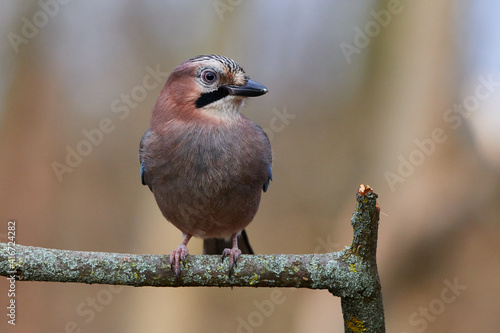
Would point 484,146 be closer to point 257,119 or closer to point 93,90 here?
point 257,119

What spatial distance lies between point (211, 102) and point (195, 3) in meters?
3.27

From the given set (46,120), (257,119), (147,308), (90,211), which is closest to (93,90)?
(46,120)

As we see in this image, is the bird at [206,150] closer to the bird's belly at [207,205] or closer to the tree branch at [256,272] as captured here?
the bird's belly at [207,205]

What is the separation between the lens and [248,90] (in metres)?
4.51

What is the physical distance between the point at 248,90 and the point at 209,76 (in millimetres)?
346

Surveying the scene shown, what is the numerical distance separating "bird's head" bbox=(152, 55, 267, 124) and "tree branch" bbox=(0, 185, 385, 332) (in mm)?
1395

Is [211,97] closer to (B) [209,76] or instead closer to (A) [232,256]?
(B) [209,76]

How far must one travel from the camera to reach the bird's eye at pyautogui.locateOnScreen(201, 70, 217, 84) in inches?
180

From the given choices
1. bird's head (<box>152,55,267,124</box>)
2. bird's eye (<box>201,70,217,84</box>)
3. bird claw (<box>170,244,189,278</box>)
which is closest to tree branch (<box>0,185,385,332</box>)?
bird claw (<box>170,244,189,278</box>)

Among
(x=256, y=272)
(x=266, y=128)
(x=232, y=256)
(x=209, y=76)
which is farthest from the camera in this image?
(x=266, y=128)

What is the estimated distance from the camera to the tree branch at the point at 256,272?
3.52 m

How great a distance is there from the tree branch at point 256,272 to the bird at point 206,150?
0.85m

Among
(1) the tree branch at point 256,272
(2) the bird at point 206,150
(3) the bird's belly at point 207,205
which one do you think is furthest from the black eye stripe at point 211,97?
(1) the tree branch at point 256,272

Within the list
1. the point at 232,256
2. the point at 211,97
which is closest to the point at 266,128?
the point at 211,97
